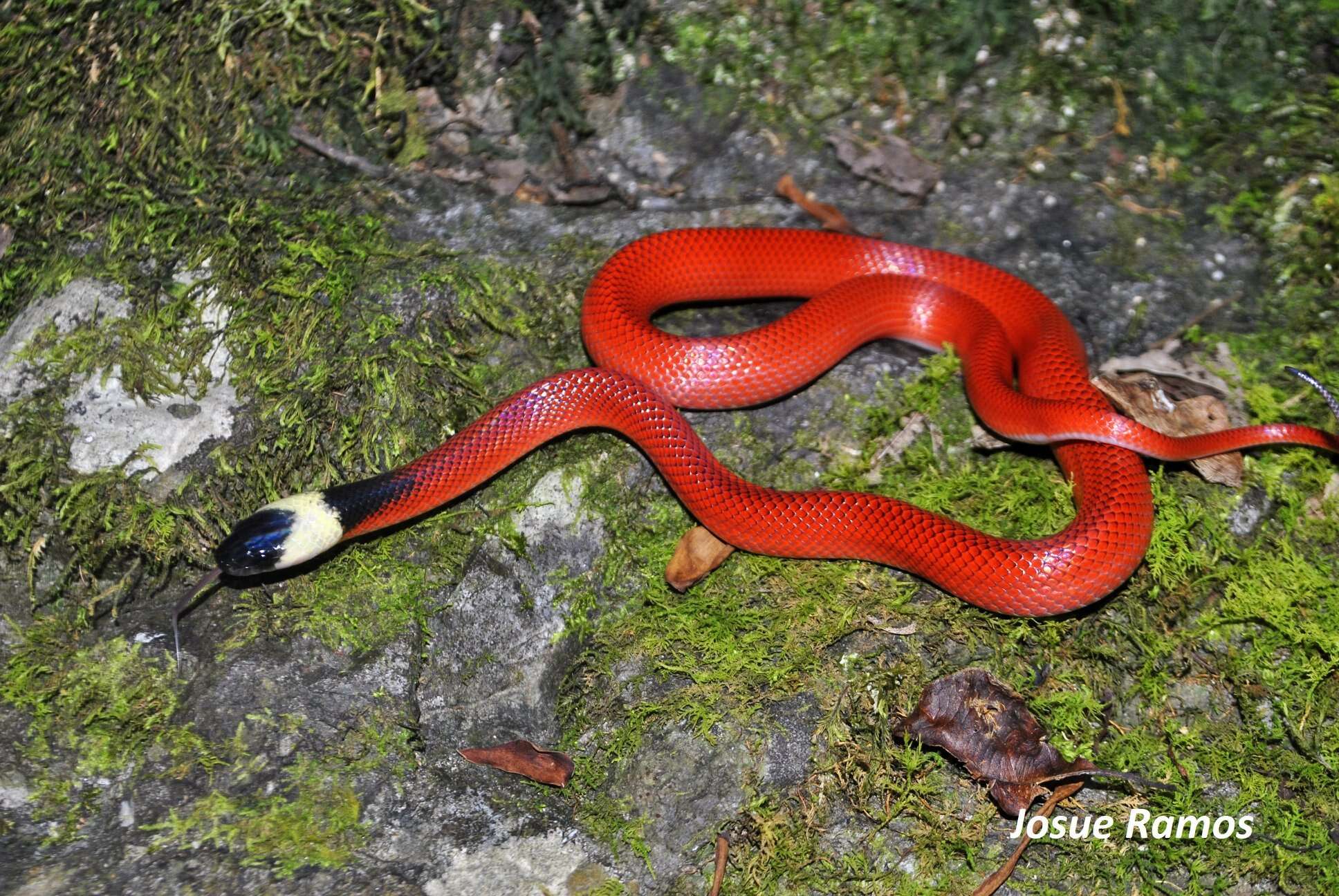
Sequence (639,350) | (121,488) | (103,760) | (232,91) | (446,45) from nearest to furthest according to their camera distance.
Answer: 1. (103,760)
2. (121,488)
3. (639,350)
4. (232,91)
5. (446,45)

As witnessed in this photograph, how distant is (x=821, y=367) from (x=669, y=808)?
7.66ft

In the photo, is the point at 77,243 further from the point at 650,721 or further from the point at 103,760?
the point at 650,721

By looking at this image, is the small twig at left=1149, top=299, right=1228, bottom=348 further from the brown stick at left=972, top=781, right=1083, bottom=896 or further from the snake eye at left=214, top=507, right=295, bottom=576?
the snake eye at left=214, top=507, right=295, bottom=576

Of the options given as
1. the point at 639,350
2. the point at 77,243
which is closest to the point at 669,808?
the point at 639,350

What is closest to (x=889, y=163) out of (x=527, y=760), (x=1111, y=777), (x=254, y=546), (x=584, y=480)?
(x=584, y=480)

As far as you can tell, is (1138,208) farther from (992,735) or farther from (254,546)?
(254,546)

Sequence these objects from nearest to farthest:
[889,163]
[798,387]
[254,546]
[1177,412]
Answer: [254,546] < [1177,412] < [798,387] < [889,163]

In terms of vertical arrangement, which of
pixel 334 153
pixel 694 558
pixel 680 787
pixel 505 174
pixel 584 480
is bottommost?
pixel 680 787

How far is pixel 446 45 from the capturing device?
558 centimetres

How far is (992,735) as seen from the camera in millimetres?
3709

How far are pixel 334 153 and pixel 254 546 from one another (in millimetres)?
2522

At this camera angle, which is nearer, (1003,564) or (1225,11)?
(1003,564)

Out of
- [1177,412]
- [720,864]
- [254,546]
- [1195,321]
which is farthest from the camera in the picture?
[1195,321]

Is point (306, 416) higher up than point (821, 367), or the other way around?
point (306, 416)
